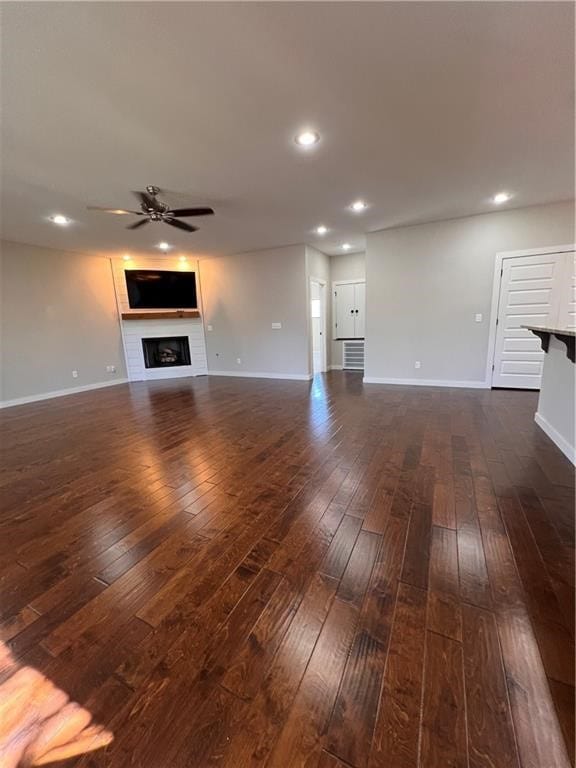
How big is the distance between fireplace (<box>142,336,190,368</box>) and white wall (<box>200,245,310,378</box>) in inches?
23.6

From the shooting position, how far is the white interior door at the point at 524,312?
14.3 ft

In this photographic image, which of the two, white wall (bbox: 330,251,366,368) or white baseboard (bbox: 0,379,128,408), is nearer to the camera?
white baseboard (bbox: 0,379,128,408)

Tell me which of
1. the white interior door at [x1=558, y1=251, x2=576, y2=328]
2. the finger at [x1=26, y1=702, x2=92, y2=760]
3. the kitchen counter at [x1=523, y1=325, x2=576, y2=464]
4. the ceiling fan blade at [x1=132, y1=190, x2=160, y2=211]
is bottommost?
the finger at [x1=26, y1=702, x2=92, y2=760]

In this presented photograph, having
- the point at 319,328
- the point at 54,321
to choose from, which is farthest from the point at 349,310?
the point at 54,321

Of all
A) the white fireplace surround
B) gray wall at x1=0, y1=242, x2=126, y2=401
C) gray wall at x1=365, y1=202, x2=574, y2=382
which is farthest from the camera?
the white fireplace surround

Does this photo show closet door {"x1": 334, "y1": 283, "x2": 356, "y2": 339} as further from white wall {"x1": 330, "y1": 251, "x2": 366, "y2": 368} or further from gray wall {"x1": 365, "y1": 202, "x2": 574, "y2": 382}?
gray wall {"x1": 365, "y1": 202, "x2": 574, "y2": 382}

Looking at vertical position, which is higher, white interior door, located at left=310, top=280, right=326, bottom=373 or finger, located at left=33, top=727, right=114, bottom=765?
white interior door, located at left=310, top=280, right=326, bottom=373

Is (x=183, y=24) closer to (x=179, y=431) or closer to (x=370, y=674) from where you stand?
(x=370, y=674)

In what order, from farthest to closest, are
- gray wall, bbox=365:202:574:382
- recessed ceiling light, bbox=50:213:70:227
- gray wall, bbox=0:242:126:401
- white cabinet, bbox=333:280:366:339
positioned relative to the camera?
white cabinet, bbox=333:280:366:339 < gray wall, bbox=0:242:126:401 < gray wall, bbox=365:202:574:382 < recessed ceiling light, bbox=50:213:70:227

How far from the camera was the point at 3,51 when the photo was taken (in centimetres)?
166

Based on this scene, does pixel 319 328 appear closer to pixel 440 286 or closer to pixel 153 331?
pixel 440 286

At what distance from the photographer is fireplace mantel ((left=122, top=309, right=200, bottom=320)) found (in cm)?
678

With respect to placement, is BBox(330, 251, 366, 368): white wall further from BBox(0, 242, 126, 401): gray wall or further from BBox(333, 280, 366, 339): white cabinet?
BBox(0, 242, 126, 401): gray wall

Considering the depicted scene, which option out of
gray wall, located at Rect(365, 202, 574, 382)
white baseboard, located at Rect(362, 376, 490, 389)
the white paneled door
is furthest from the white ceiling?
white baseboard, located at Rect(362, 376, 490, 389)
